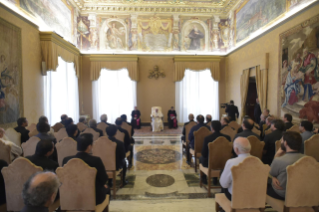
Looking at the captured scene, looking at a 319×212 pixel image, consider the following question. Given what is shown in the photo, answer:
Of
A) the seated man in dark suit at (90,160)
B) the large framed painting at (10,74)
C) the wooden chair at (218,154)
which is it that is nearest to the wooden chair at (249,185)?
the wooden chair at (218,154)

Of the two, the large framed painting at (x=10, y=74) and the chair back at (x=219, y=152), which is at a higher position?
the large framed painting at (x=10, y=74)

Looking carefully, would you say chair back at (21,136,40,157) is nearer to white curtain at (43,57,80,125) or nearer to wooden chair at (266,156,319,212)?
wooden chair at (266,156,319,212)

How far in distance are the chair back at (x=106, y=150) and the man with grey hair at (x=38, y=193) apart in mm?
2159

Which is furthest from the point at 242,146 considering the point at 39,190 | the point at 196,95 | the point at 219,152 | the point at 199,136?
the point at 196,95

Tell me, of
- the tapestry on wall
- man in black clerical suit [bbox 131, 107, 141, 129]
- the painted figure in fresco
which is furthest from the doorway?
man in black clerical suit [bbox 131, 107, 141, 129]

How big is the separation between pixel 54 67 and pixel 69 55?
2233mm

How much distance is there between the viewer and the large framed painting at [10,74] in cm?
546

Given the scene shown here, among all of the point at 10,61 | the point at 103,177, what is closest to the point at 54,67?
the point at 10,61

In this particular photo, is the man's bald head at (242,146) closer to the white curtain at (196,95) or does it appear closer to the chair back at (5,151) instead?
the chair back at (5,151)

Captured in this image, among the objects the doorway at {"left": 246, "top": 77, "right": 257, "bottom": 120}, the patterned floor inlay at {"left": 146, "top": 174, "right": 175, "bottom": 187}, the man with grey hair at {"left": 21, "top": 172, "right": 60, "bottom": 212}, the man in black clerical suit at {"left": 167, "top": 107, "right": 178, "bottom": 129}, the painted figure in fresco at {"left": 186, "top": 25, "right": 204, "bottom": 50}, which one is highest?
the painted figure in fresco at {"left": 186, "top": 25, "right": 204, "bottom": 50}

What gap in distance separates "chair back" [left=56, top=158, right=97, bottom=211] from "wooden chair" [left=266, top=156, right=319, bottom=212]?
2150mm

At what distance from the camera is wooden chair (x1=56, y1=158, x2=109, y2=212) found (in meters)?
2.14

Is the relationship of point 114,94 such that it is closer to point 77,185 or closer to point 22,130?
point 22,130

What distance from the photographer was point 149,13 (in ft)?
39.7
